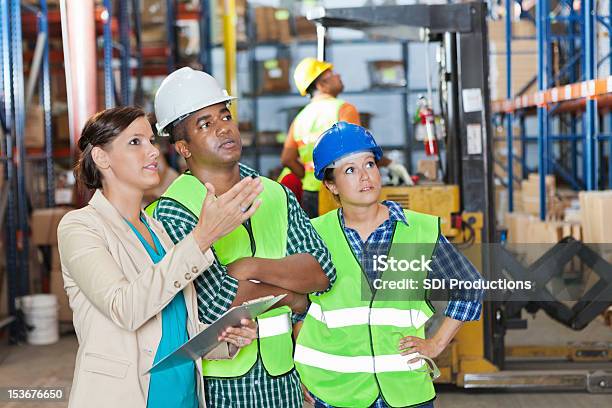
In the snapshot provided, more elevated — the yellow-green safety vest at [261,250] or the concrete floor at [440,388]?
the yellow-green safety vest at [261,250]

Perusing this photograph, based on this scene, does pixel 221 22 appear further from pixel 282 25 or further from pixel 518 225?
pixel 518 225

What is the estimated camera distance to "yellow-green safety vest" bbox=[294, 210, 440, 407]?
2.62 metres

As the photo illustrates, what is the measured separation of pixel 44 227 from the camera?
8.63 metres

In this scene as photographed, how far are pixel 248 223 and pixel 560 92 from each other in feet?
23.2

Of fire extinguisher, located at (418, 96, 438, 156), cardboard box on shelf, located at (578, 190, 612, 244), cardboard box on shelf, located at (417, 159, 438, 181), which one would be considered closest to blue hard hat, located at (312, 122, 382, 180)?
fire extinguisher, located at (418, 96, 438, 156)

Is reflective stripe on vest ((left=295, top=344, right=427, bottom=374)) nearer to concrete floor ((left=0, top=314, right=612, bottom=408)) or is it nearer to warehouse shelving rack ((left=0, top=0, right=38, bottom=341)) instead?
concrete floor ((left=0, top=314, right=612, bottom=408))

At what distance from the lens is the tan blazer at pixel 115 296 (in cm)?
205

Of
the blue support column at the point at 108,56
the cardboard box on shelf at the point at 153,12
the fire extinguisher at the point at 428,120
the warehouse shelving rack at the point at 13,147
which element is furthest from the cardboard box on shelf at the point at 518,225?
the cardboard box on shelf at the point at 153,12

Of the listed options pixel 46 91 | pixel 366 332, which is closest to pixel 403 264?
pixel 366 332

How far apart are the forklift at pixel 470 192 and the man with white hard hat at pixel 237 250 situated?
9.32ft

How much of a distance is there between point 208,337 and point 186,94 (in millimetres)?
797

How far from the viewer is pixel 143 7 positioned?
12.7m

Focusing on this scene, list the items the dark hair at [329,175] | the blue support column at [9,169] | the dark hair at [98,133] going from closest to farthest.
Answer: the dark hair at [98,133]
the dark hair at [329,175]
the blue support column at [9,169]

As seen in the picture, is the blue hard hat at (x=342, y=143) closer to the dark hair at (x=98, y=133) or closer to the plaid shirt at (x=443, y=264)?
the plaid shirt at (x=443, y=264)
